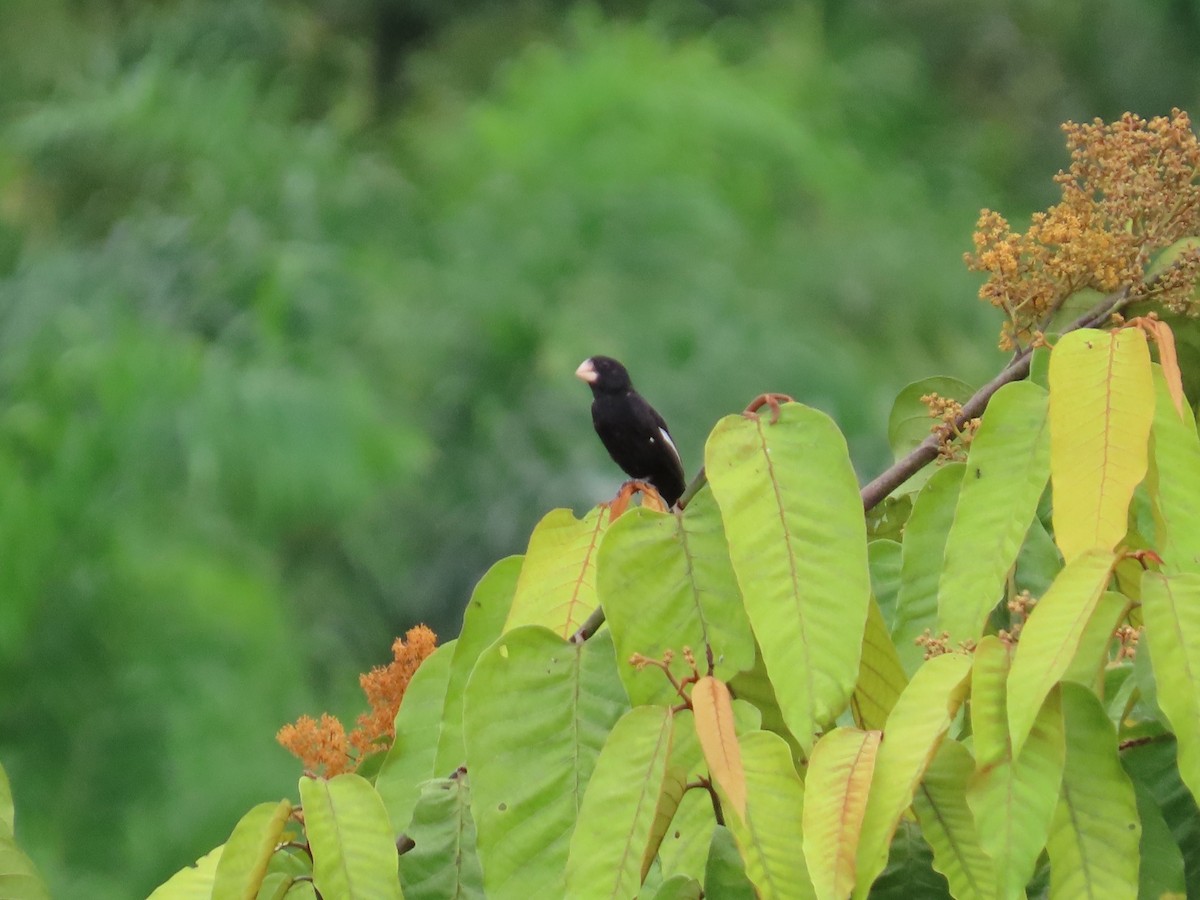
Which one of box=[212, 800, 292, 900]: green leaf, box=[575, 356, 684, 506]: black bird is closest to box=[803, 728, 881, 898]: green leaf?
box=[212, 800, 292, 900]: green leaf

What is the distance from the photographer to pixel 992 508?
2.94 ft

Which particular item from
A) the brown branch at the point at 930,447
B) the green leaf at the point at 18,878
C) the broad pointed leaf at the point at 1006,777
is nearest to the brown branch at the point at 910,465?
the brown branch at the point at 930,447

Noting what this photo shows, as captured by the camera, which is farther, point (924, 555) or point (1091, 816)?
point (924, 555)

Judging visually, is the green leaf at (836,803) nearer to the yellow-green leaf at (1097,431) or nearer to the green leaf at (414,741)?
the yellow-green leaf at (1097,431)

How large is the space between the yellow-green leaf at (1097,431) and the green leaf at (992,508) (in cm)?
5

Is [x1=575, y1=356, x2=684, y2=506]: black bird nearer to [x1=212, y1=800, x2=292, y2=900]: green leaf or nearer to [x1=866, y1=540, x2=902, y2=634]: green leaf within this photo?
[x1=866, y1=540, x2=902, y2=634]: green leaf

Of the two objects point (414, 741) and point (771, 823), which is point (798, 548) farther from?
point (414, 741)

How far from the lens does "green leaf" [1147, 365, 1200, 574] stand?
32.8 inches

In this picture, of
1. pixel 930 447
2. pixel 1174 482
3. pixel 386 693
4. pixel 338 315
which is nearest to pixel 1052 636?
pixel 1174 482

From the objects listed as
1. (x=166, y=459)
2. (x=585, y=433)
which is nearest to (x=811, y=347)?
(x=585, y=433)

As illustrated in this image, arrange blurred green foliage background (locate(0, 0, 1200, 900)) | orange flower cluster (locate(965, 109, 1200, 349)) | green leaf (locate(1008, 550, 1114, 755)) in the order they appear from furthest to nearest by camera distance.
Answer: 1. blurred green foliage background (locate(0, 0, 1200, 900))
2. orange flower cluster (locate(965, 109, 1200, 349))
3. green leaf (locate(1008, 550, 1114, 755))

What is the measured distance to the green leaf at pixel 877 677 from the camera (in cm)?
93

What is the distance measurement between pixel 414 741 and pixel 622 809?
33cm

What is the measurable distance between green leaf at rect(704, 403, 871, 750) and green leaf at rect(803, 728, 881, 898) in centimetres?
2
